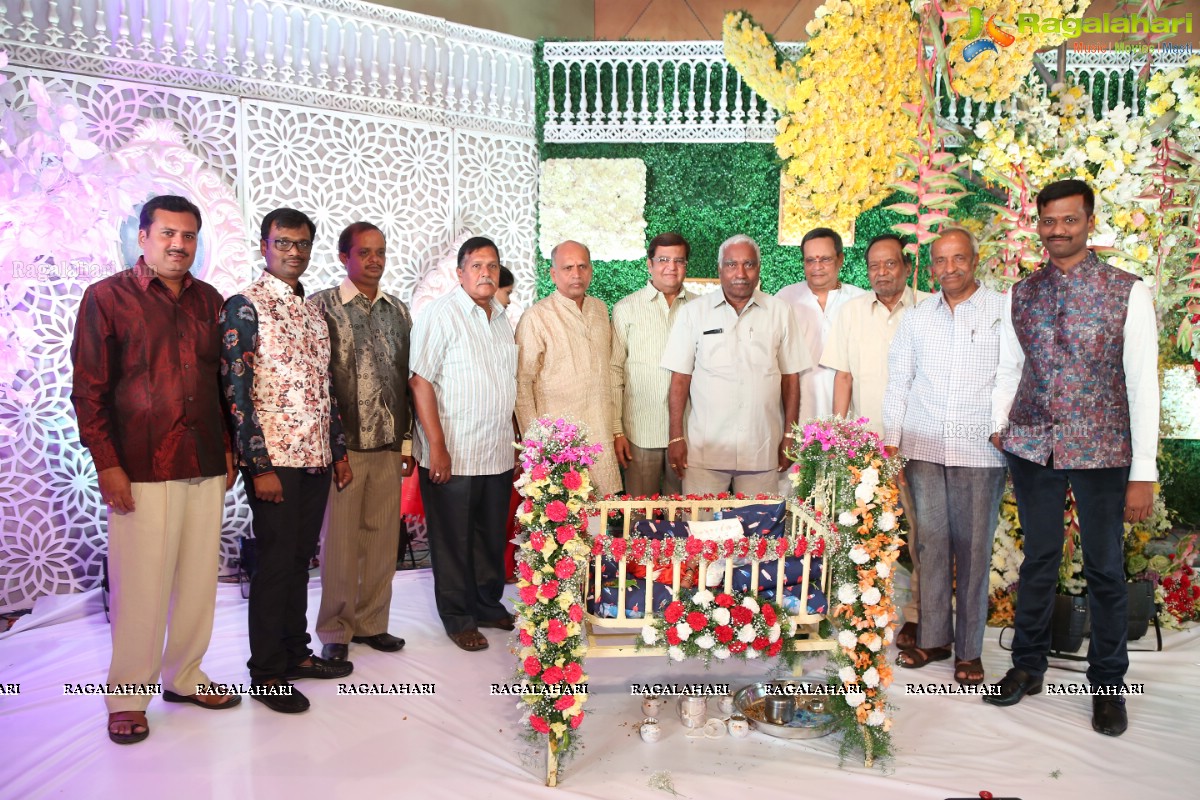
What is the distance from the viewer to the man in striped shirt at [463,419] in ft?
12.5

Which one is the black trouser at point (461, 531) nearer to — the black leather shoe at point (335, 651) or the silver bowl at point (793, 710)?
the black leather shoe at point (335, 651)

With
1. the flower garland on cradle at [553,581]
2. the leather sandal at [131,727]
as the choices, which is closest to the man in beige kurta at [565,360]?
the flower garland on cradle at [553,581]

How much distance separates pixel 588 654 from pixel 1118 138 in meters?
3.35

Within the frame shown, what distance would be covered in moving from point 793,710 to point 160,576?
7.81 ft

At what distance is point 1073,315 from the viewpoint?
3.13 metres

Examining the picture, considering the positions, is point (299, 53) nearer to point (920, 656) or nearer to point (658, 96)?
point (658, 96)

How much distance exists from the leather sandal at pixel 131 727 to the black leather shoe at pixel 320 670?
0.59 metres

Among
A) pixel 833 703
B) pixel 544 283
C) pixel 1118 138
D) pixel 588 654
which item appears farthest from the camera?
pixel 544 283

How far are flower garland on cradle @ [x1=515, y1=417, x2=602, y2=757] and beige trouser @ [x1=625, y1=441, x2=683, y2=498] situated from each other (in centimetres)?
167

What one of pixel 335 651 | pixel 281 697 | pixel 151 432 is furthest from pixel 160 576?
pixel 335 651

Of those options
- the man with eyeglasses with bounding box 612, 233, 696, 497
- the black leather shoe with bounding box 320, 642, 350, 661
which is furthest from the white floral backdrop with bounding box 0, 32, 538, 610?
the man with eyeglasses with bounding box 612, 233, 696, 497

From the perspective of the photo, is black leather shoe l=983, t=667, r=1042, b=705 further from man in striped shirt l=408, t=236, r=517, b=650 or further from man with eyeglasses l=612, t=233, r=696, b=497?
man in striped shirt l=408, t=236, r=517, b=650

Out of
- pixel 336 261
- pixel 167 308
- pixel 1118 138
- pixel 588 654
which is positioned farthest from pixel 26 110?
pixel 1118 138

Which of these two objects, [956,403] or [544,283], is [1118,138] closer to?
[956,403]
